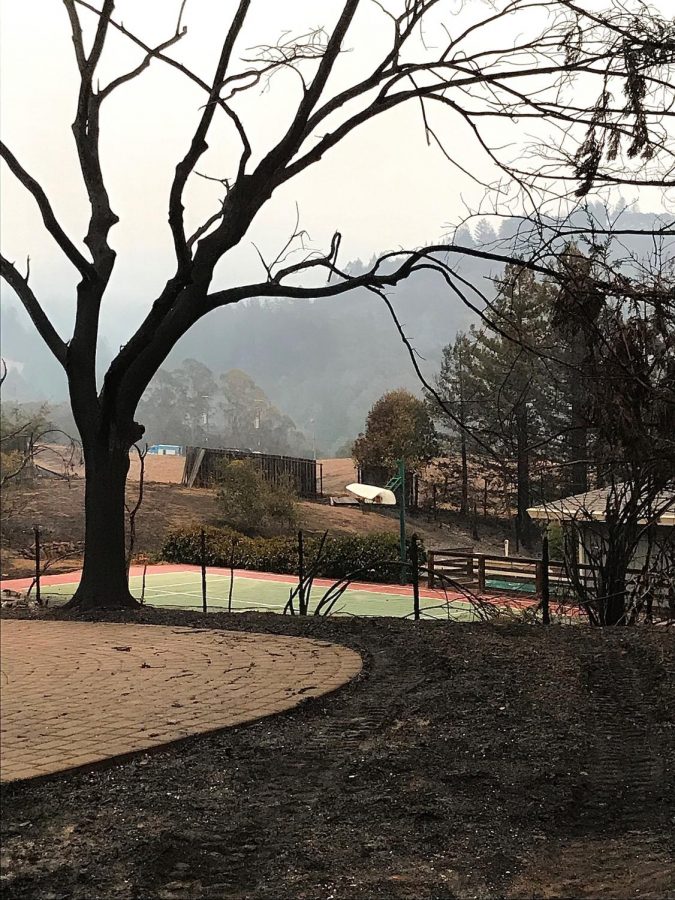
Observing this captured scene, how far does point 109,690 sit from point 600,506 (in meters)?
3.93

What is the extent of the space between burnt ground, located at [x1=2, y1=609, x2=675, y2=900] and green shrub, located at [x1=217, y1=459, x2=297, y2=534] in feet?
18.7

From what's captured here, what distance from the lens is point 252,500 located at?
9.69 m

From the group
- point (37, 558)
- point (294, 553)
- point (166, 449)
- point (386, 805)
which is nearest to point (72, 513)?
point (37, 558)

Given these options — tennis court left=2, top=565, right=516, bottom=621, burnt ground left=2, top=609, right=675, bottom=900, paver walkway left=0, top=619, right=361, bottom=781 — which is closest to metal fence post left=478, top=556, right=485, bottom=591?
tennis court left=2, top=565, right=516, bottom=621

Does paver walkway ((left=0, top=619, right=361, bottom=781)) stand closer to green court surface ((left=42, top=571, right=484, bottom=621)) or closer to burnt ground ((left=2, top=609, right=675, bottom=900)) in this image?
burnt ground ((left=2, top=609, right=675, bottom=900))

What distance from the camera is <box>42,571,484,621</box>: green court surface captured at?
5129 mm

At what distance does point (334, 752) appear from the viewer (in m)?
1.66

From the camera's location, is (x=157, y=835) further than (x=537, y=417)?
No

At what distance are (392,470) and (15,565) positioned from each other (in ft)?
42.7

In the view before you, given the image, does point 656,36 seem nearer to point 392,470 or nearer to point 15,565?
point 15,565

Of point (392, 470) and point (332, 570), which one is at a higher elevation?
point (392, 470)

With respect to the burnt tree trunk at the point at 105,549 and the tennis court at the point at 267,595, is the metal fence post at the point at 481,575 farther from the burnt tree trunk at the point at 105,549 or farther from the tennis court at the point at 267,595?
the burnt tree trunk at the point at 105,549

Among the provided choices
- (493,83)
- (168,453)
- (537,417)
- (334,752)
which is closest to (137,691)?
(334,752)

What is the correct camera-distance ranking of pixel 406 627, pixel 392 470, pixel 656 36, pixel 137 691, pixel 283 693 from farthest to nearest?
pixel 392 470, pixel 406 627, pixel 656 36, pixel 283 693, pixel 137 691
